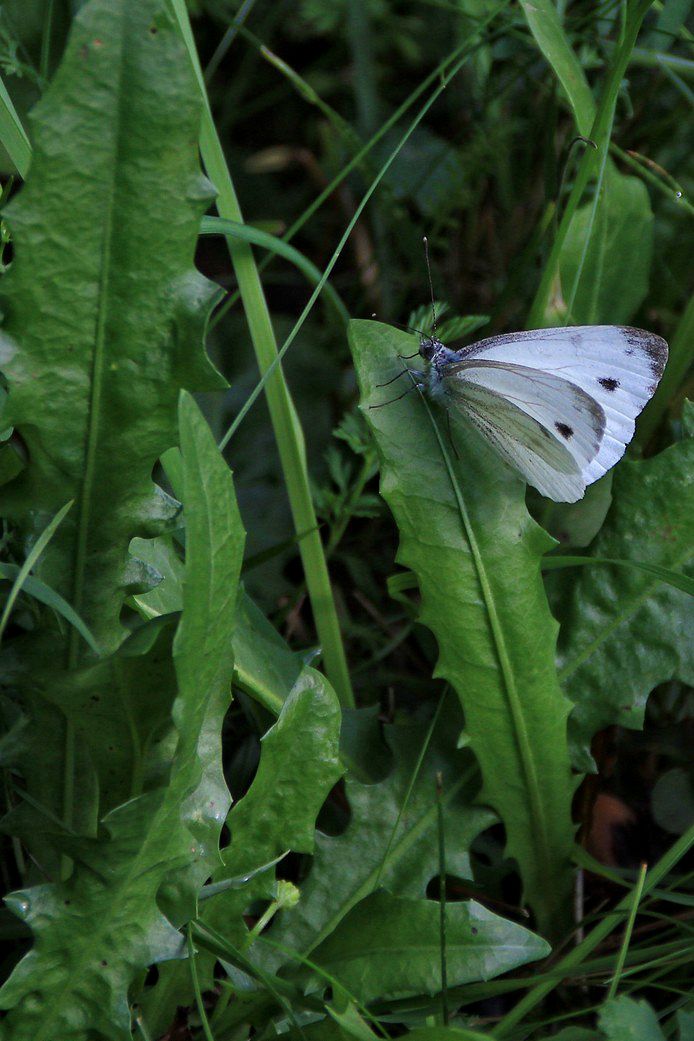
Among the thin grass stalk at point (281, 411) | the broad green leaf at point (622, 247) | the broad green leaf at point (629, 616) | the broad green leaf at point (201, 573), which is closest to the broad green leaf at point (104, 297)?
the broad green leaf at point (201, 573)

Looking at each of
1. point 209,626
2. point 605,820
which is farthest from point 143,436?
point 605,820

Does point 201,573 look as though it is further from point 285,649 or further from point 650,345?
point 650,345

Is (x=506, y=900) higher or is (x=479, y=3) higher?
(x=479, y=3)

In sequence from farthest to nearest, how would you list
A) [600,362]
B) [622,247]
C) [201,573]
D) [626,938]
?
[622,247] < [600,362] < [626,938] < [201,573]

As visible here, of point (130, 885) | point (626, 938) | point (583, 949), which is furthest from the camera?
point (583, 949)

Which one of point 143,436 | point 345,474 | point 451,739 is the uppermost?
point 143,436

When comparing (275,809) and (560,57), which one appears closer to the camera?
(275,809)

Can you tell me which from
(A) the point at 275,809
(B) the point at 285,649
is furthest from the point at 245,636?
(A) the point at 275,809

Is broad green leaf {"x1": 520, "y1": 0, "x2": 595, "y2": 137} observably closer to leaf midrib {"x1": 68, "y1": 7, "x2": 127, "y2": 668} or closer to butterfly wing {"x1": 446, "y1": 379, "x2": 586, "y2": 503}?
butterfly wing {"x1": 446, "y1": 379, "x2": 586, "y2": 503}

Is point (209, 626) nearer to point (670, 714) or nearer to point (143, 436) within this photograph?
point (143, 436)
